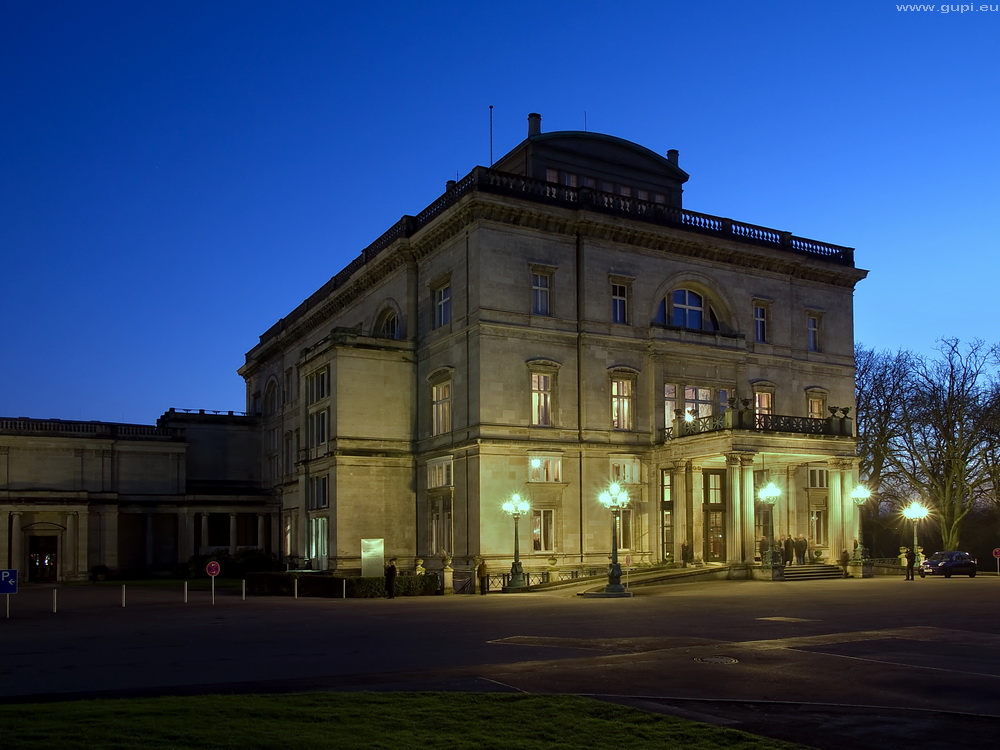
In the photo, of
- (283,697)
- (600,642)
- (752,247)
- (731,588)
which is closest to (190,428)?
(752,247)

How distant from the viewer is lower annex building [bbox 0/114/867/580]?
45438 mm

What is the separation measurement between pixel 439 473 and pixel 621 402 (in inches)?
370

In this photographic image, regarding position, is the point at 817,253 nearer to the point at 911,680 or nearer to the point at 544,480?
the point at 544,480

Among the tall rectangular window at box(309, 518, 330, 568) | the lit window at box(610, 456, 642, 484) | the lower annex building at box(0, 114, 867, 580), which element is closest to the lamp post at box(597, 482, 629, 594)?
Answer: the lower annex building at box(0, 114, 867, 580)

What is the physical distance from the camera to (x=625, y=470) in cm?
4788

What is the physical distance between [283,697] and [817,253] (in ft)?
161

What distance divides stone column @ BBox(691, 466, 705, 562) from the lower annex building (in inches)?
7.5

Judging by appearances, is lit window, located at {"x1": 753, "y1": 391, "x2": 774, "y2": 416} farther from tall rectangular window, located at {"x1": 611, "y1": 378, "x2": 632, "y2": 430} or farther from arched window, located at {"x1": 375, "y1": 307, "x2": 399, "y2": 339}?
arched window, located at {"x1": 375, "y1": 307, "x2": 399, "y2": 339}

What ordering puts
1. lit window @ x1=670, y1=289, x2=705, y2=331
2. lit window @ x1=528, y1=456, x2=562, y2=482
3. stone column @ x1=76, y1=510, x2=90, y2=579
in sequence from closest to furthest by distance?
1. lit window @ x1=528, y1=456, x2=562, y2=482
2. lit window @ x1=670, y1=289, x2=705, y2=331
3. stone column @ x1=76, y1=510, x2=90, y2=579

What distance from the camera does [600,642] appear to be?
2036 cm

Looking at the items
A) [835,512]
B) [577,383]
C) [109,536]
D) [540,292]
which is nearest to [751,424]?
[835,512]

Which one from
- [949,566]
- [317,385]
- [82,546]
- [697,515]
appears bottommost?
[82,546]

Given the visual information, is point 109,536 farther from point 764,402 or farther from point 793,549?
point 793,549

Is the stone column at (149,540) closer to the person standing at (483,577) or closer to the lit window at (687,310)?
the person standing at (483,577)
